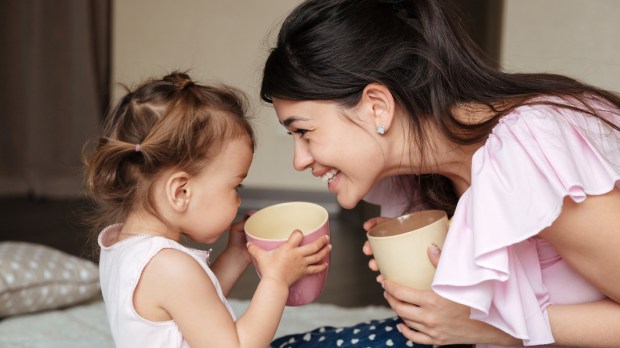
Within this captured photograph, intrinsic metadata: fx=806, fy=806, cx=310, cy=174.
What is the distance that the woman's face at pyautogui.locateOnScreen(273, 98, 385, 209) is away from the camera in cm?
129

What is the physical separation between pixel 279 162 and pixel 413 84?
2.83m

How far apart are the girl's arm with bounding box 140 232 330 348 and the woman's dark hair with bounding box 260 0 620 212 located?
0.26 m

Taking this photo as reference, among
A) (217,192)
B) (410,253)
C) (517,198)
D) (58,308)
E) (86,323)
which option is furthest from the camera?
(58,308)

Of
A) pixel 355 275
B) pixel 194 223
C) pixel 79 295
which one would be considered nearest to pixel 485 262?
pixel 194 223

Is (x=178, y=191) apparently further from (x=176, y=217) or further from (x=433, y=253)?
(x=433, y=253)

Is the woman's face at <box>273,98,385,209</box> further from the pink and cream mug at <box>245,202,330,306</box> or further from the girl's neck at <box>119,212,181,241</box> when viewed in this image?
the girl's neck at <box>119,212,181,241</box>

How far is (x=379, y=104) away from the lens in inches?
50.6

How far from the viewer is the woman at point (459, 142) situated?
113cm

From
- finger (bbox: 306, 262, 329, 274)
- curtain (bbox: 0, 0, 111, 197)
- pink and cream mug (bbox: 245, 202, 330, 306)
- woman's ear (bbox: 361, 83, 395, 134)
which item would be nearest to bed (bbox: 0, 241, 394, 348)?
pink and cream mug (bbox: 245, 202, 330, 306)

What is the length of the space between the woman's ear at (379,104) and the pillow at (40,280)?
1.11m

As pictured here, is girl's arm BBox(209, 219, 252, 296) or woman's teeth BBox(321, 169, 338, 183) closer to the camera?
woman's teeth BBox(321, 169, 338, 183)

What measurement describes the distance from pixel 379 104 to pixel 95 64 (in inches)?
134

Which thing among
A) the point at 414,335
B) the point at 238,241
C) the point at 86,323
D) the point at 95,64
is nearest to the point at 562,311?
the point at 414,335

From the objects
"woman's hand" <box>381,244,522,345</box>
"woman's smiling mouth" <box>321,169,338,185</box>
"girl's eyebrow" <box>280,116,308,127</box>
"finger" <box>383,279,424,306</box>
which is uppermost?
"girl's eyebrow" <box>280,116,308,127</box>
